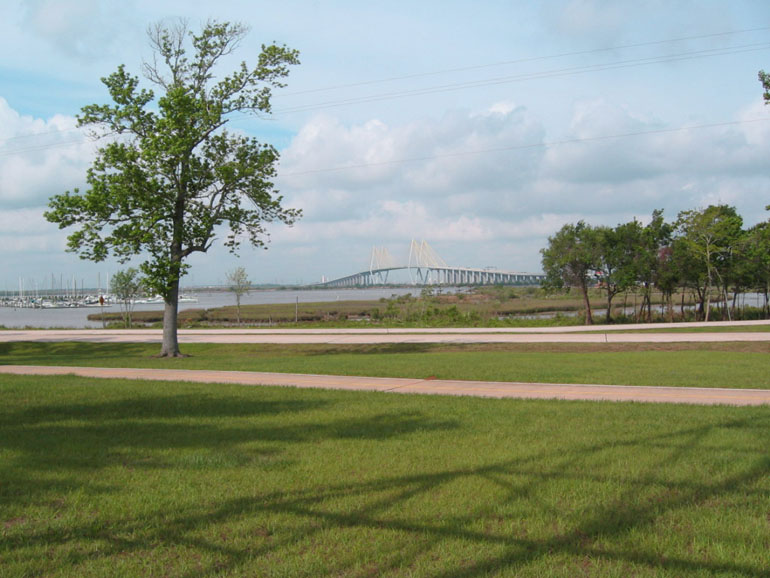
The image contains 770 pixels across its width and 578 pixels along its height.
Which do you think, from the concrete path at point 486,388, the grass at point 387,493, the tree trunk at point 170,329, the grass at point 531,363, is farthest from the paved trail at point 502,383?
the tree trunk at point 170,329

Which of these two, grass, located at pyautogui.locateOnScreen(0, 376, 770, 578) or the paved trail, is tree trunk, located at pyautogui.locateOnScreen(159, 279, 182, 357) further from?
grass, located at pyautogui.locateOnScreen(0, 376, 770, 578)

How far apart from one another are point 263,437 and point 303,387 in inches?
183

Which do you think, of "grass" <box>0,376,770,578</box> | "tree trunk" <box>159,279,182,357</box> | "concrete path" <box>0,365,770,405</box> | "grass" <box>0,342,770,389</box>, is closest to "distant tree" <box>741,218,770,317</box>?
"grass" <box>0,342,770,389</box>

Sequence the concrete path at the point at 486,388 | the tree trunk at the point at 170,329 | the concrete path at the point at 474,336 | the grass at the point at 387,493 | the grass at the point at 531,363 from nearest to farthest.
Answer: the grass at the point at 387,493, the concrete path at the point at 486,388, the grass at the point at 531,363, the tree trunk at the point at 170,329, the concrete path at the point at 474,336

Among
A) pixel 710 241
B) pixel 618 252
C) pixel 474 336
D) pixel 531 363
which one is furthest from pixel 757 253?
pixel 531 363

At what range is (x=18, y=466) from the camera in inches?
248

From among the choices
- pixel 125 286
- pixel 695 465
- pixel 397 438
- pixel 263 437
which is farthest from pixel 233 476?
pixel 125 286

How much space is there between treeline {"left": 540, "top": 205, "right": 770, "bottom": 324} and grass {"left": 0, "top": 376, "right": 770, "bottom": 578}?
104 feet

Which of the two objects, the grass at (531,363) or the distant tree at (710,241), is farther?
the distant tree at (710,241)

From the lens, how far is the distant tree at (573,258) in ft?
131

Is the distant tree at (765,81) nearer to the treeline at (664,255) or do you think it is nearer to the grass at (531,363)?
the grass at (531,363)

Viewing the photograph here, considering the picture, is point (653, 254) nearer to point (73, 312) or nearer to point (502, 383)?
point (502, 383)

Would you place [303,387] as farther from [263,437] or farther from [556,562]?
[556,562]

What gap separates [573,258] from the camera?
39969mm
